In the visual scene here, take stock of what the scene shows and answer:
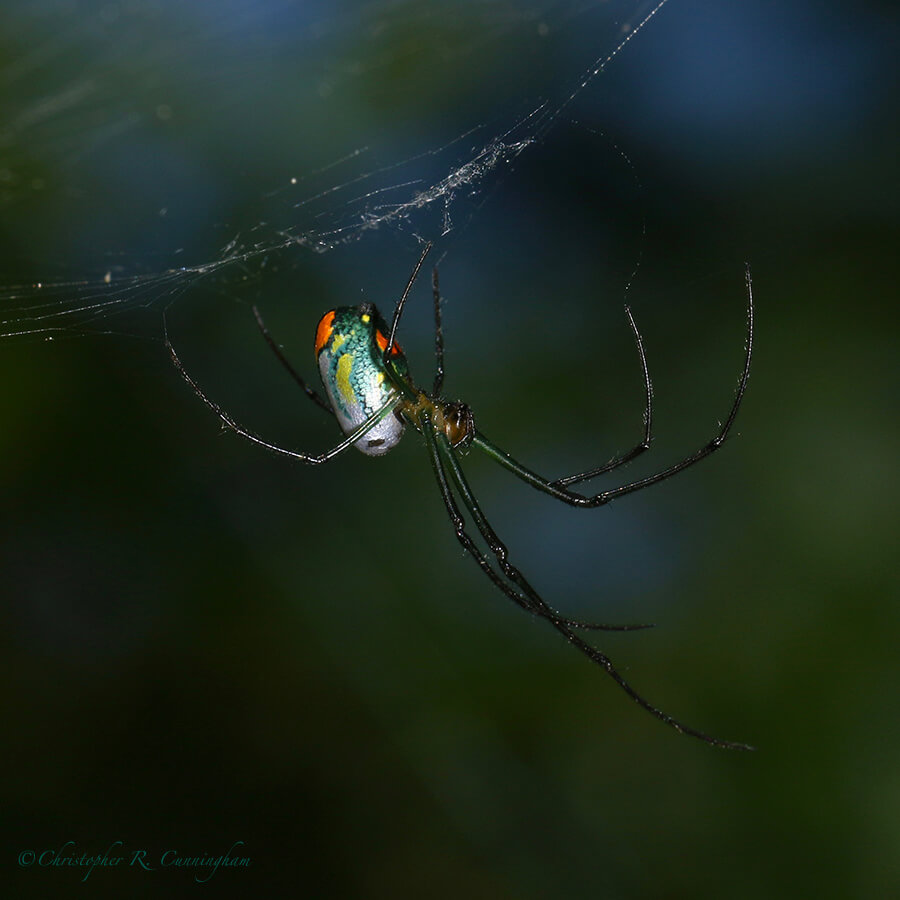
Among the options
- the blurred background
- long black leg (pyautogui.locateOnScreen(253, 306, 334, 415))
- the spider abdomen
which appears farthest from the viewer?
the blurred background

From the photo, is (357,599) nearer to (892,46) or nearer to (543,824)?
(543,824)

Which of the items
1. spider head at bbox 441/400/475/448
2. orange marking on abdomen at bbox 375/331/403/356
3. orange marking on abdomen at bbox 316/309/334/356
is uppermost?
orange marking on abdomen at bbox 316/309/334/356

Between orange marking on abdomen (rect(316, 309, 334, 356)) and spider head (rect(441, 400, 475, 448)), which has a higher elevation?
orange marking on abdomen (rect(316, 309, 334, 356))

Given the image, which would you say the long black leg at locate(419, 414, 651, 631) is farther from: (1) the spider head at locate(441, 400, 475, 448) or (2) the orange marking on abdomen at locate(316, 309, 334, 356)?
(2) the orange marking on abdomen at locate(316, 309, 334, 356)

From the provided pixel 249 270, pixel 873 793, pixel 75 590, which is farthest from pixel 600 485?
pixel 75 590

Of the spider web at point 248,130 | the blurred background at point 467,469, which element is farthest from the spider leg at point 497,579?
the blurred background at point 467,469

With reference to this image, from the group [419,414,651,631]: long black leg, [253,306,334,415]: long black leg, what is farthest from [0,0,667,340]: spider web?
[419,414,651,631]: long black leg

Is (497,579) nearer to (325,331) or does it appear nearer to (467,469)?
(325,331)

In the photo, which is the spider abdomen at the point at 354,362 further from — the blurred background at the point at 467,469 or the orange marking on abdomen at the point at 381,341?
the blurred background at the point at 467,469
